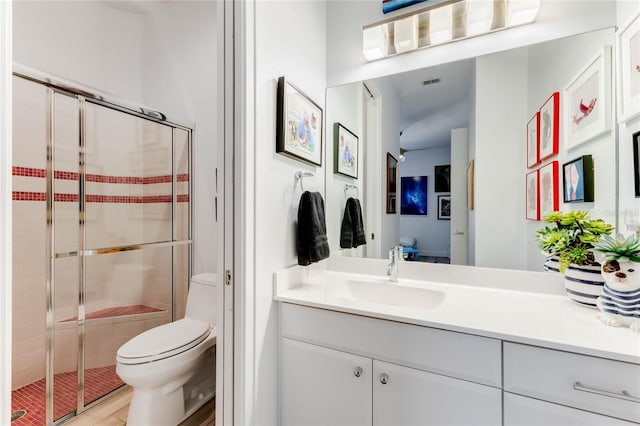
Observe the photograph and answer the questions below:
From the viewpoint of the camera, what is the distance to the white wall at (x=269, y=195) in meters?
1.18

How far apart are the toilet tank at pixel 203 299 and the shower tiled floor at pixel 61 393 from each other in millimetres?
662

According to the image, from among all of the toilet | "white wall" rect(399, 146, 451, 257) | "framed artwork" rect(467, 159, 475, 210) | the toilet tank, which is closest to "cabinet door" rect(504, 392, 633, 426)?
"white wall" rect(399, 146, 451, 257)

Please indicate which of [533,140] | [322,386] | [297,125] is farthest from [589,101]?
[322,386]

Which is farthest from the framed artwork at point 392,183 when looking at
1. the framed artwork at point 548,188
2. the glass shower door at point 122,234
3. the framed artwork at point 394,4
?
the glass shower door at point 122,234

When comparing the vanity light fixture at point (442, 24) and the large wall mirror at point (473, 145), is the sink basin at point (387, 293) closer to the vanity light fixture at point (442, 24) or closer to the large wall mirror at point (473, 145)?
the large wall mirror at point (473, 145)

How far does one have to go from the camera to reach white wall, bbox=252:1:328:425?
1179 millimetres

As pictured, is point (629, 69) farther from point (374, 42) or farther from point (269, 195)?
point (269, 195)

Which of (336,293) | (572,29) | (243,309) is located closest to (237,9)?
(243,309)

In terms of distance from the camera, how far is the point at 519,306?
1158mm

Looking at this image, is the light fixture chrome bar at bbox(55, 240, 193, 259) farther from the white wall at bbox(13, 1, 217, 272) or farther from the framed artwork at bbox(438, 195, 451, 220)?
the framed artwork at bbox(438, 195, 451, 220)

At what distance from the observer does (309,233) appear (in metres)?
1.42

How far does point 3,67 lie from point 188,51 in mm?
1813

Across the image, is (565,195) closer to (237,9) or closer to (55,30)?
(237,9)

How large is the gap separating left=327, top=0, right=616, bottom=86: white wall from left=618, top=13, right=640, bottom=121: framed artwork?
6.0 inches
